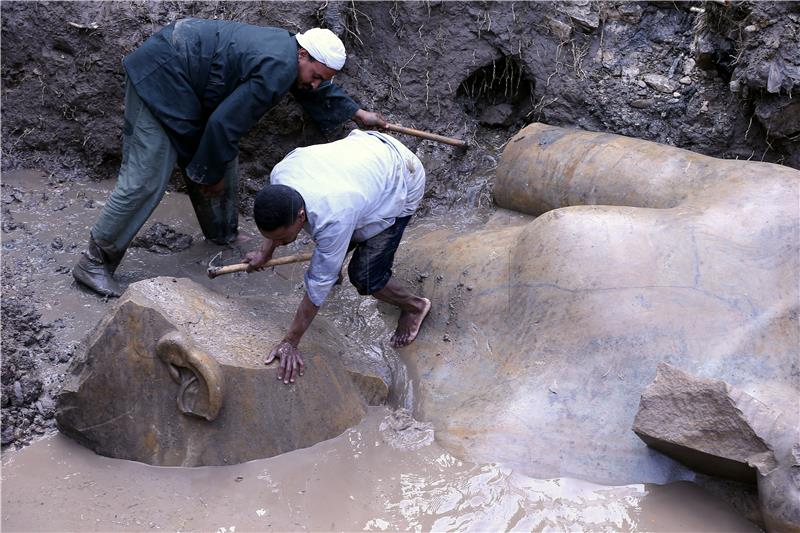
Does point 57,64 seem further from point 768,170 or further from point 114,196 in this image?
point 768,170

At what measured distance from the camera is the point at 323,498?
3.01 metres

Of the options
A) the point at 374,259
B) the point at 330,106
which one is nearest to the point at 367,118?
the point at 330,106

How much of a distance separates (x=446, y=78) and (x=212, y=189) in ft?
5.85

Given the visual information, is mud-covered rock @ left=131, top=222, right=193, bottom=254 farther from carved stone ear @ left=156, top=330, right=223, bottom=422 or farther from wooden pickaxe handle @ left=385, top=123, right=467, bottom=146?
carved stone ear @ left=156, top=330, right=223, bottom=422

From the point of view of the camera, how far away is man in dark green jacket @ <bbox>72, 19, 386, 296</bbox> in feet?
12.3

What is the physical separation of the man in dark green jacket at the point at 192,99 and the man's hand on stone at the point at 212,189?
0.21 m

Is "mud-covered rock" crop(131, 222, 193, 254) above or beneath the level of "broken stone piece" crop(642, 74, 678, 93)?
beneath

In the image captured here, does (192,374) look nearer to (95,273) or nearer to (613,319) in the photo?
(95,273)

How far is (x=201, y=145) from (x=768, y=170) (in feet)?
8.77

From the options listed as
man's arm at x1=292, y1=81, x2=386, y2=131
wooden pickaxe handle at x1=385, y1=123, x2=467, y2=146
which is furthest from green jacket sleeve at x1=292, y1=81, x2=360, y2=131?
wooden pickaxe handle at x1=385, y1=123, x2=467, y2=146

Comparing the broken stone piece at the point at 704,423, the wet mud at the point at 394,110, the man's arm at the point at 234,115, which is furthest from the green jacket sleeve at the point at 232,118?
the broken stone piece at the point at 704,423

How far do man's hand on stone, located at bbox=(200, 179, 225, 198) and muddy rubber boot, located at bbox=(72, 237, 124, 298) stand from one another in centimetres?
64

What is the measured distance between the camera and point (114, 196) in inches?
154

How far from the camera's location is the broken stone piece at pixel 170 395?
304 centimetres
